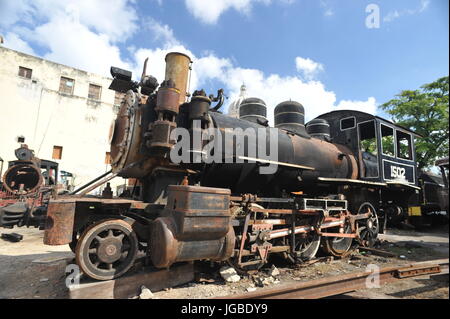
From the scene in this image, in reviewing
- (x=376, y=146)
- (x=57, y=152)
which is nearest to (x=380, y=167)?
(x=376, y=146)

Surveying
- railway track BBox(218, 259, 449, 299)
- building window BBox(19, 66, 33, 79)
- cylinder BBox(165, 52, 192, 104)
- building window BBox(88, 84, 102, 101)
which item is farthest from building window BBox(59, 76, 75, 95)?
railway track BBox(218, 259, 449, 299)

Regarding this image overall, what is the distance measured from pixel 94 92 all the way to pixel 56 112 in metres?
3.51

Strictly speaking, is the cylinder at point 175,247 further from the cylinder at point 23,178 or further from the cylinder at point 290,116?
the cylinder at point 23,178

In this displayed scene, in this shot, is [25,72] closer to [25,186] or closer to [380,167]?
[25,186]

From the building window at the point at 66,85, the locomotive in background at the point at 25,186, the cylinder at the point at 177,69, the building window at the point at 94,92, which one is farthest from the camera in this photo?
the building window at the point at 94,92

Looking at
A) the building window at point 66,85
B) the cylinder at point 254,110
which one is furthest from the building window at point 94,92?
the cylinder at point 254,110

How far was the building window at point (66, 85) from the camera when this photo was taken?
2064 centimetres

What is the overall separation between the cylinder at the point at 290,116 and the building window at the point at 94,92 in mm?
20113

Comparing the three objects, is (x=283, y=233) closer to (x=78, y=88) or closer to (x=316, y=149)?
(x=316, y=149)

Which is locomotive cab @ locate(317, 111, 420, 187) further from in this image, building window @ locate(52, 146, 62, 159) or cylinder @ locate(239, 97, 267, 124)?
building window @ locate(52, 146, 62, 159)

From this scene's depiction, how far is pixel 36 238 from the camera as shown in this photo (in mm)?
8266

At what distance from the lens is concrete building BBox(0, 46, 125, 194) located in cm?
1850
